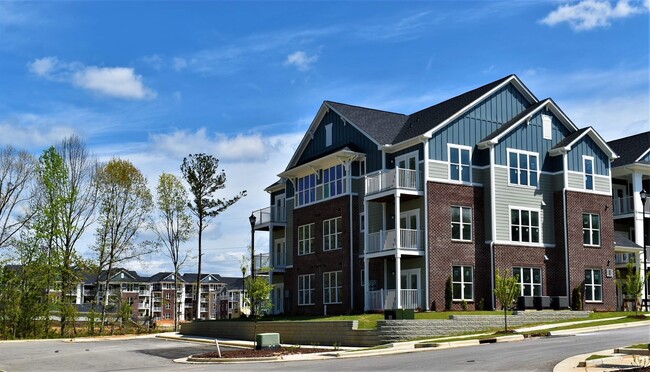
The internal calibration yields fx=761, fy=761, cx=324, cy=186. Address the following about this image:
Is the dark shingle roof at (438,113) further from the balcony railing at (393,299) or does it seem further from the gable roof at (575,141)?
the balcony railing at (393,299)

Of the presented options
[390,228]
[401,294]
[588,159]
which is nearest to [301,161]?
[390,228]

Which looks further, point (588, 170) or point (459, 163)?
point (588, 170)

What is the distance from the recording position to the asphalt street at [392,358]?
19688mm

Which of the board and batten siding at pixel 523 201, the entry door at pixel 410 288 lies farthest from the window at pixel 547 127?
the entry door at pixel 410 288

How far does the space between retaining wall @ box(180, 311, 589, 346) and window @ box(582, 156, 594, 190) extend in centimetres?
766

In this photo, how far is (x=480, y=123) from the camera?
39312mm

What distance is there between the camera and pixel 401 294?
118ft

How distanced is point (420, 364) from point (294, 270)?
2530cm

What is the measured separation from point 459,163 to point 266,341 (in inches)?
596

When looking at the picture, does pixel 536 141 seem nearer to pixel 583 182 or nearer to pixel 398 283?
pixel 583 182

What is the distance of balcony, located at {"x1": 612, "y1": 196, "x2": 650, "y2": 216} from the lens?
45719 mm

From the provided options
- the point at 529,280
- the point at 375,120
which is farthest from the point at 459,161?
the point at 529,280

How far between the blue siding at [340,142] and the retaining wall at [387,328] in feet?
34.0

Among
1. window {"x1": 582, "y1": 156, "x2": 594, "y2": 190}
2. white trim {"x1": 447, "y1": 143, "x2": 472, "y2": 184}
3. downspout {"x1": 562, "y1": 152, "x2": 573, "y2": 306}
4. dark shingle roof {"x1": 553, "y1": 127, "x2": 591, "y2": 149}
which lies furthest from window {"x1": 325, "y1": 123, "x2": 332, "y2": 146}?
window {"x1": 582, "y1": 156, "x2": 594, "y2": 190}
